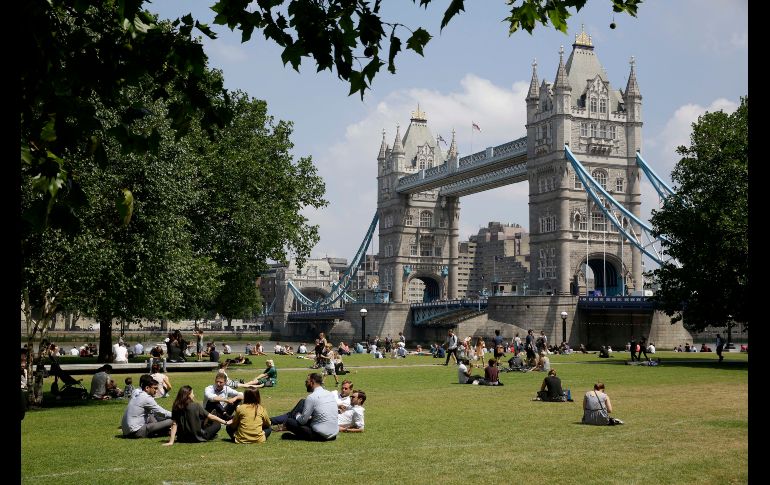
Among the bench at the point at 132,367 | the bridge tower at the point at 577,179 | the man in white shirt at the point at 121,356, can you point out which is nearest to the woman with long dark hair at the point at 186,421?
the bench at the point at 132,367

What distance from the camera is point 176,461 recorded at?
12000 millimetres

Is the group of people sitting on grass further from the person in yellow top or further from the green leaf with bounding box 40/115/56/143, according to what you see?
the green leaf with bounding box 40/115/56/143

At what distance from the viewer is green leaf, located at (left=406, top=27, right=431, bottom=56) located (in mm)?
6746

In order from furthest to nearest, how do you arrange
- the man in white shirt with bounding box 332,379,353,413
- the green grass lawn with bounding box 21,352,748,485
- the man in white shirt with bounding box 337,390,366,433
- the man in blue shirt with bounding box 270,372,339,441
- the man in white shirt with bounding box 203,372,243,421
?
the man in white shirt with bounding box 203,372,243,421
the man in white shirt with bounding box 332,379,353,413
the man in white shirt with bounding box 337,390,366,433
the man in blue shirt with bounding box 270,372,339,441
the green grass lawn with bounding box 21,352,748,485

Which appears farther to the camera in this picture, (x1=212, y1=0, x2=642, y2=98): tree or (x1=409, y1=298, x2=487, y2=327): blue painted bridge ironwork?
(x1=409, y1=298, x2=487, y2=327): blue painted bridge ironwork

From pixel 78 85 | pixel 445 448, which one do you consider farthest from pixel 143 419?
pixel 78 85

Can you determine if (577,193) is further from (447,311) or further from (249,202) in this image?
(249,202)

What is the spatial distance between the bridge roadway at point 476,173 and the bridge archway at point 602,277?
11.4m

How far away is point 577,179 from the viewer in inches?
3236

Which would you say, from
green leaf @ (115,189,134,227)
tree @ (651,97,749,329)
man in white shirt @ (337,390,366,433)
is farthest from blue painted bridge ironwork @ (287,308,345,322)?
green leaf @ (115,189,134,227)

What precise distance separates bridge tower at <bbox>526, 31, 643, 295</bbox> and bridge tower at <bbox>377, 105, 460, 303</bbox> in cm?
3262

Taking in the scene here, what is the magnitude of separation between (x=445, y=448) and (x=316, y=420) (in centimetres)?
220
